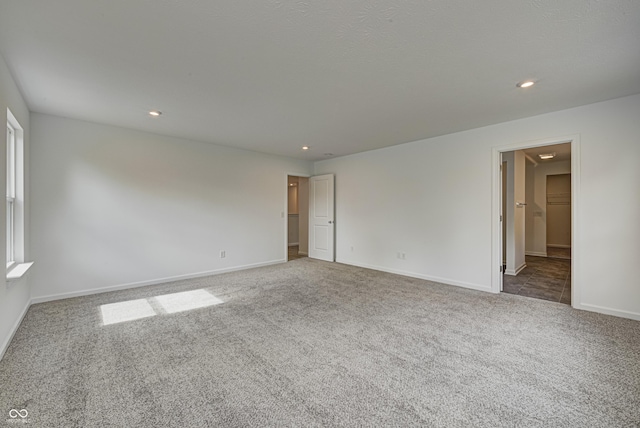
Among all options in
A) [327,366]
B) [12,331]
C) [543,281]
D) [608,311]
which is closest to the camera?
[327,366]

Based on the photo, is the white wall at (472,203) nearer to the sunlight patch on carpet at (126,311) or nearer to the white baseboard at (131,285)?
the white baseboard at (131,285)

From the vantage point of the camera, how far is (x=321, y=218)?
21.8ft

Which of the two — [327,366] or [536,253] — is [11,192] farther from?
[536,253]

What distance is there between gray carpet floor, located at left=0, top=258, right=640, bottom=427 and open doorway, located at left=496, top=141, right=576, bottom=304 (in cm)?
110

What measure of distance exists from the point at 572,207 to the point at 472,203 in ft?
3.74

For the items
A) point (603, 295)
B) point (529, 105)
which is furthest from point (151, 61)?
point (603, 295)

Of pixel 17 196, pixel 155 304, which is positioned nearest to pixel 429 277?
pixel 155 304

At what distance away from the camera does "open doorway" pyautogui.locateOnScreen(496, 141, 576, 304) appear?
4.19 m

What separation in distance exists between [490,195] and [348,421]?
12.1ft

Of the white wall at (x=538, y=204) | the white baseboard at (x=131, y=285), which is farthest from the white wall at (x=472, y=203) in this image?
the white wall at (x=538, y=204)

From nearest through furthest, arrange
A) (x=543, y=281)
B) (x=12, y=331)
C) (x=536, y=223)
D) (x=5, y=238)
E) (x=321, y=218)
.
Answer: (x=5, y=238)
(x=12, y=331)
(x=543, y=281)
(x=321, y=218)
(x=536, y=223)

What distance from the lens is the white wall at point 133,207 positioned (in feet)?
11.6

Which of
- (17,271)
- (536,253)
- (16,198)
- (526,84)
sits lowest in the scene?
(536,253)

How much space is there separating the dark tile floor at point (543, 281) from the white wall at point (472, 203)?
53 cm
